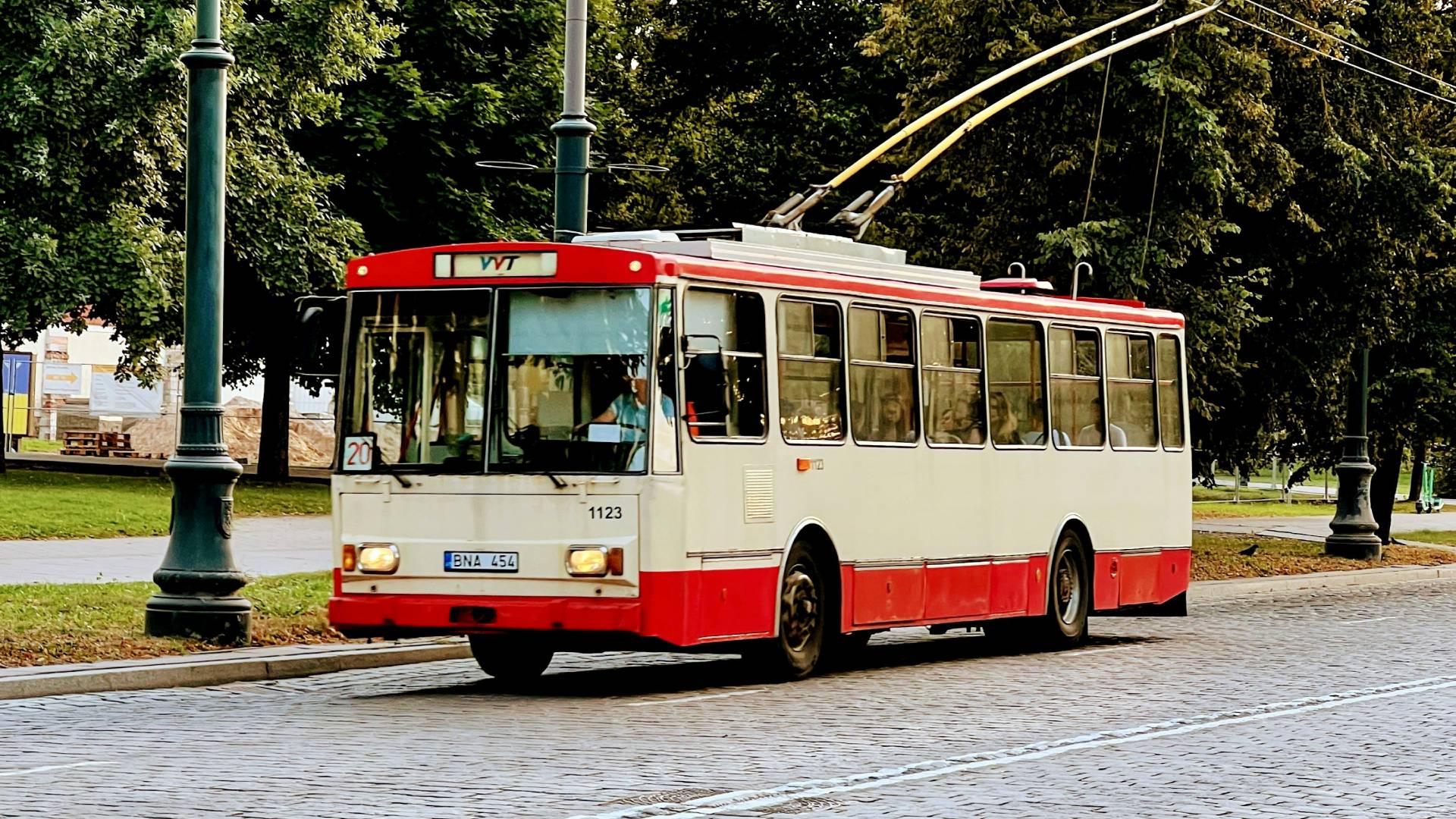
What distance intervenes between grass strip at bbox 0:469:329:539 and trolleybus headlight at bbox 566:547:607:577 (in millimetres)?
10850

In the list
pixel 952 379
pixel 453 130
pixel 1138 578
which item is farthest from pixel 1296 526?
pixel 952 379

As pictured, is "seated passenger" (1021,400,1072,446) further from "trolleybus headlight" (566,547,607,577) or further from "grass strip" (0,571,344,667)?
"grass strip" (0,571,344,667)

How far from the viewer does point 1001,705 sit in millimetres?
13508

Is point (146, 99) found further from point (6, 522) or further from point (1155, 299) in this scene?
point (1155, 299)

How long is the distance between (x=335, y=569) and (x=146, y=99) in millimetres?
17897

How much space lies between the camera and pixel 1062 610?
18.5m

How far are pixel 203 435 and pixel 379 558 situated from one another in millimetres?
2481

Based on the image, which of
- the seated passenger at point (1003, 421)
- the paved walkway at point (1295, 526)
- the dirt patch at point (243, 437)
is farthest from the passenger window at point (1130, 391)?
the dirt patch at point (243, 437)

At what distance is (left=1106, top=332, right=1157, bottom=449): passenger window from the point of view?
63.7ft

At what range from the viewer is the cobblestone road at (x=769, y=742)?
30.5ft

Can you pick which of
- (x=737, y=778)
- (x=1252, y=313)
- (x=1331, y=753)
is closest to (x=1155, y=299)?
(x=1252, y=313)

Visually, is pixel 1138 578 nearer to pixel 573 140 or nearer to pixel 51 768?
pixel 573 140

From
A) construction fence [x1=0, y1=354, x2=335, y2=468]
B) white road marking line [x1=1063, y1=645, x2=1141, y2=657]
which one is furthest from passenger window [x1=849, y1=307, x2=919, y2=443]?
construction fence [x1=0, y1=354, x2=335, y2=468]

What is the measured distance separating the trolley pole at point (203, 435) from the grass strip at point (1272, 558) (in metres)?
15.3
